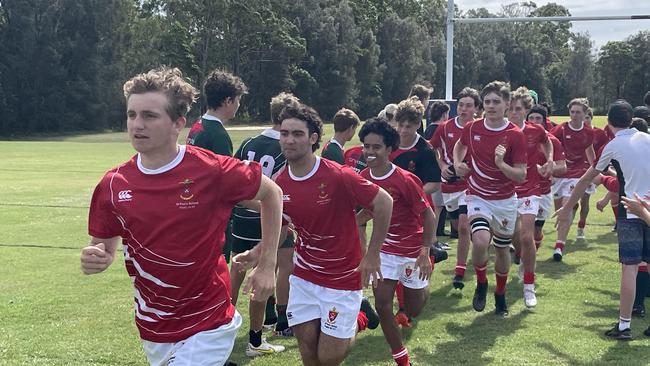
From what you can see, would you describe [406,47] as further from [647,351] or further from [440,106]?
[647,351]

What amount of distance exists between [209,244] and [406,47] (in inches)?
3191

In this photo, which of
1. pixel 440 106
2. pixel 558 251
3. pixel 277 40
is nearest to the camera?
pixel 558 251

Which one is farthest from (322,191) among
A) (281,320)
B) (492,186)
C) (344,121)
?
(492,186)

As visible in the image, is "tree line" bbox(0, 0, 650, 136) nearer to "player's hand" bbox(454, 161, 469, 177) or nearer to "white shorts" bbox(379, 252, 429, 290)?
"player's hand" bbox(454, 161, 469, 177)

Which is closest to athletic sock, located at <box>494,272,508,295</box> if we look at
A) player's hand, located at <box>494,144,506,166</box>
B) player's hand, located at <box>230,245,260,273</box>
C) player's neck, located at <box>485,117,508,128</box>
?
player's hand, located at <box>494,144,506,166</box>

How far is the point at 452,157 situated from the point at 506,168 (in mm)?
2362

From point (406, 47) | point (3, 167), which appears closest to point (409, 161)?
point (3, 167)

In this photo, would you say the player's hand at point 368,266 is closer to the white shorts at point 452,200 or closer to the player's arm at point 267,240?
the player's arm at point 267,240

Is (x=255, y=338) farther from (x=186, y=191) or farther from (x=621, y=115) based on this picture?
(x=621, y=115)

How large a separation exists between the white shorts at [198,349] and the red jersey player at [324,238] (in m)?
1.15

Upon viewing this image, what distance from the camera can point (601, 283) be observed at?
8391mm

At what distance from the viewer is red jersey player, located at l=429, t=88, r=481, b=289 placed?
8.59 m

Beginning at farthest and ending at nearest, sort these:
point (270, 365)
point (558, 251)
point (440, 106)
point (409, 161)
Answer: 1. point (440, 106)
2. point (558, 251)
3. point (409, 161)
4. point (270, 365)

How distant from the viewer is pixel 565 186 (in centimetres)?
1121
